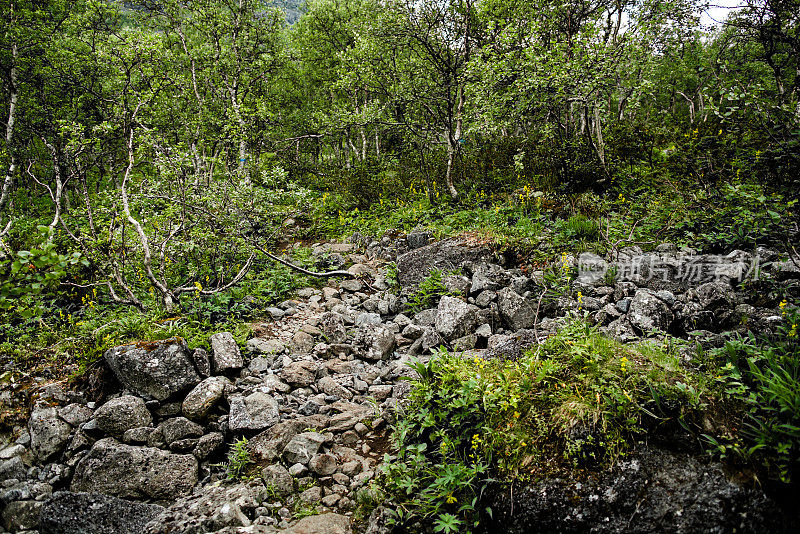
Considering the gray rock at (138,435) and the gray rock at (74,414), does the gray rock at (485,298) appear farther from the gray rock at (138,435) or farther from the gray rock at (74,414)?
the gray rock at (74,414)

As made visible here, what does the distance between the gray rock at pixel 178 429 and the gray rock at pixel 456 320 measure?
3673mm

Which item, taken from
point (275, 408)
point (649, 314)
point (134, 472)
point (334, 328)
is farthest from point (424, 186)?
point (134, 472)

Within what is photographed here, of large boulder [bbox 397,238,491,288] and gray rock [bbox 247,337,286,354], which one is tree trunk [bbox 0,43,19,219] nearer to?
gray rock [bbox 247,337,286,354]

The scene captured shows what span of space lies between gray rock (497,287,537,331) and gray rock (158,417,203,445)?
4.70m

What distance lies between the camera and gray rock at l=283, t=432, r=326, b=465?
4211mm

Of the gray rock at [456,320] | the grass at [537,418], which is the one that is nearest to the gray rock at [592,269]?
the gray rock at [456,320]

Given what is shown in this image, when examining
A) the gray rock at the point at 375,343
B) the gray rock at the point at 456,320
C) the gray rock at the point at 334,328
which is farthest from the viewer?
the gray rock at the point at 334,328

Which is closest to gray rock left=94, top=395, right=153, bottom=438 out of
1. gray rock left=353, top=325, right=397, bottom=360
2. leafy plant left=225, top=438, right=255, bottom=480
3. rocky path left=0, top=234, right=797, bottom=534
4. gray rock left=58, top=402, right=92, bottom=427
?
rocky path left=0, top=234, right=797, bottom=534

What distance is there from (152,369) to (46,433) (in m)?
1.25

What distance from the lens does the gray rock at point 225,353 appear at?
5.60m

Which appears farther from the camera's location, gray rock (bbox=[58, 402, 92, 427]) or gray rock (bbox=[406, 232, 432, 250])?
gray rock (bbox=[406, 232, 432, 250])

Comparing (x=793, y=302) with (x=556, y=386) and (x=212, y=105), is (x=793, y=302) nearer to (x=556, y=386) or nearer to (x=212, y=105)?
(x=556, y=386)

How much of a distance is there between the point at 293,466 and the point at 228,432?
1.15 metres

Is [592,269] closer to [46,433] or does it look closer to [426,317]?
[426,317]
